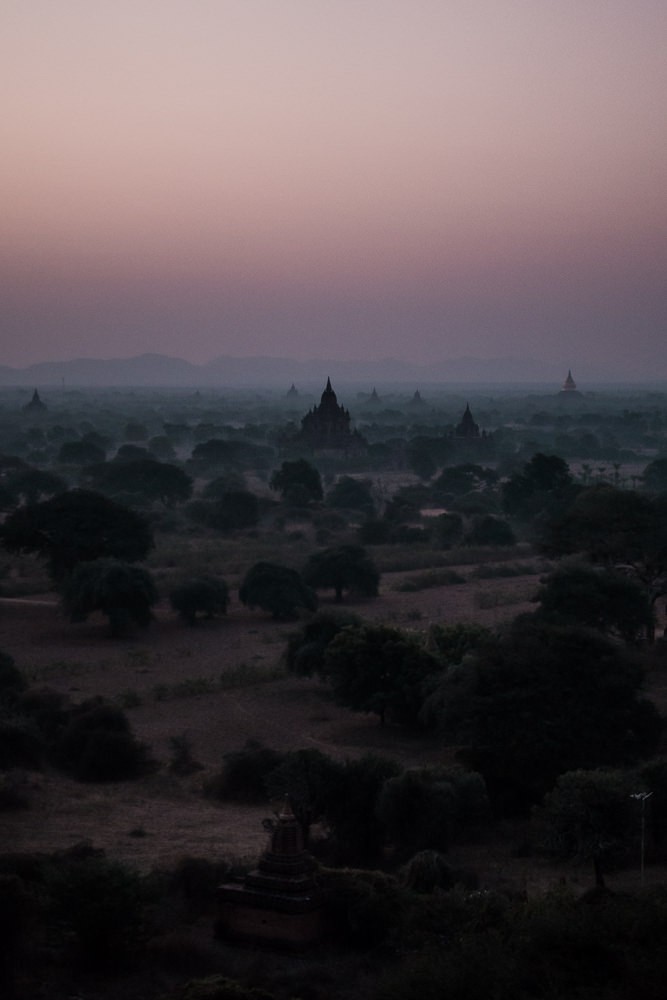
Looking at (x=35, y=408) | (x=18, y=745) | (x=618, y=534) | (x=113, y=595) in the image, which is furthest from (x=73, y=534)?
(x=35, y=408)

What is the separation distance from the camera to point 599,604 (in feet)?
93.3

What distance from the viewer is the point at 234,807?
1883 cm

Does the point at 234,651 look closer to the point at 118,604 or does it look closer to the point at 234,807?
the point at 118,604

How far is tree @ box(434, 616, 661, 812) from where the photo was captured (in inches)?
749

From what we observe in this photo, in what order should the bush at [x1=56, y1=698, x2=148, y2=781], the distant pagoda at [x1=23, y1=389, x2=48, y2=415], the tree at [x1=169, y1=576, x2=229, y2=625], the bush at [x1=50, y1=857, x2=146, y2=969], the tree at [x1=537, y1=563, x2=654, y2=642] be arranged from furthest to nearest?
the distant pagoda at [x1=23, y1=389, x2=48, y2=415] → the tree at [x1=169, y1=576, x2=229, y2=625] → the tree at [x1=537, y1=563, x2=654, y2=642] → the bush at [x1=56, y1=698, x2=148, y2=781] → the bush at [x1=50, y1=857, x2=146, y2=969]

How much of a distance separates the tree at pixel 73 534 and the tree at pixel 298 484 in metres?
22.9

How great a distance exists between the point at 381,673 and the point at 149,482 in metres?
41.8

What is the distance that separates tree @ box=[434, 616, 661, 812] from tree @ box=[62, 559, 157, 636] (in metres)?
12.7

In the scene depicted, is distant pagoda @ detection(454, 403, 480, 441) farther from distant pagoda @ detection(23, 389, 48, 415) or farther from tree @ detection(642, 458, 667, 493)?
distant pagoda @ detection(23, 389, 48, 415)

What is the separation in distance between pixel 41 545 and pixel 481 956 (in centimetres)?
2899

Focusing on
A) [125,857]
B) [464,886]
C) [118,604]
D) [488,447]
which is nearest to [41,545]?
[118,604]

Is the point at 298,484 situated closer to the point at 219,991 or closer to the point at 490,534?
the point at 490,534

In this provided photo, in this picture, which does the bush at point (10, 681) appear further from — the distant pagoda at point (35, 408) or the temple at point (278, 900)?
the distant pagoda at point (35, 408)

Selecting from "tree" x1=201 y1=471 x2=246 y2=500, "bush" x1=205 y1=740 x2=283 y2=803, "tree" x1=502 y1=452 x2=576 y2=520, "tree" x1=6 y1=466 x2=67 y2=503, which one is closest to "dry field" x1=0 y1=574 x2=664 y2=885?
"bush" x1=205 y1=740 x2=283 y2=803
